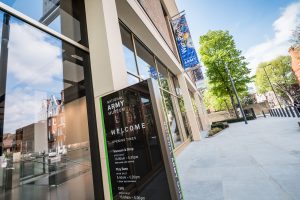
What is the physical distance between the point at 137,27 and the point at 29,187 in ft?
18.0

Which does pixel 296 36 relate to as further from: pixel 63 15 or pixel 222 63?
pixel 63 15

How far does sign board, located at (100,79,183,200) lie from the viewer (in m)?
1.49

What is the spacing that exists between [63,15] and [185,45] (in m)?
9.38

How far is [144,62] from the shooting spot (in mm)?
6742

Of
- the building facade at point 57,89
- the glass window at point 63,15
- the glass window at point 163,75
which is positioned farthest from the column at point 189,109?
the glass window at point 63,15

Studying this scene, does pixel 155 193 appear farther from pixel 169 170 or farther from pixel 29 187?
pixel 29 187

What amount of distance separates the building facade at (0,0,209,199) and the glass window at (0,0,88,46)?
0.02 meters

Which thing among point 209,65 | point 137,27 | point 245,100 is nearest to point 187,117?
point 137,27

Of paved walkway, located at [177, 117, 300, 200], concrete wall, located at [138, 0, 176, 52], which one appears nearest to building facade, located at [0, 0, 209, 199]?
paved walkway, located at [177, 117, 300, 200]

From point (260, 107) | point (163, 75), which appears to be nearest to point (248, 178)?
point (163, 75)

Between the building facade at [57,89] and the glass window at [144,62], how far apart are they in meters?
2.17

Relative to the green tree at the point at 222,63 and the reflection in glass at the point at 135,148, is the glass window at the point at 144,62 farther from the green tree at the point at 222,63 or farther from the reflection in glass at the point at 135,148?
the green tree at the point at 222,63

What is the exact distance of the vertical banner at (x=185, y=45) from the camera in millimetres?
10828

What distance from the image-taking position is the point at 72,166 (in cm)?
305
